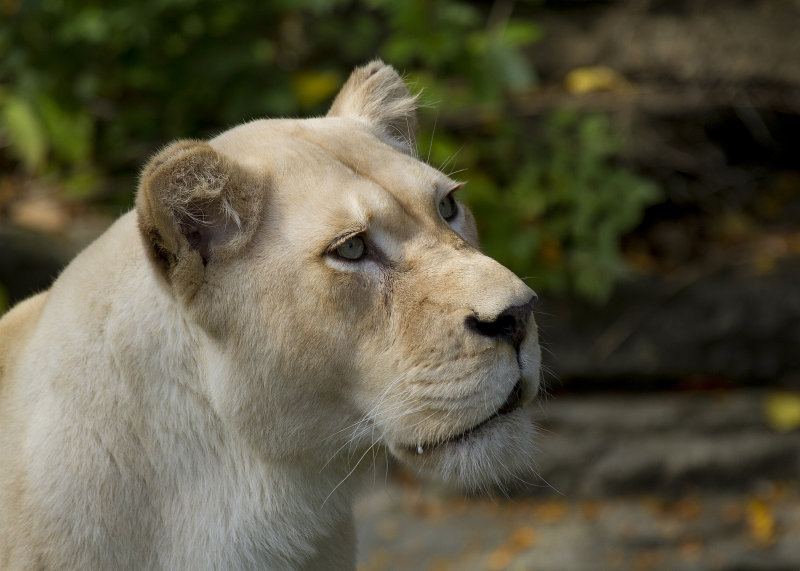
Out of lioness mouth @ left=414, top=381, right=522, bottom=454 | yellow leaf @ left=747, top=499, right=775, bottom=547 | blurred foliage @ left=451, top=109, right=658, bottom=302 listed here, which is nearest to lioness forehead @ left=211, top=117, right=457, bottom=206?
lioness mouth @ left=414, top=381, right=522, bottom=454

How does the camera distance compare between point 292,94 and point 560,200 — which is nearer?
point 292,94

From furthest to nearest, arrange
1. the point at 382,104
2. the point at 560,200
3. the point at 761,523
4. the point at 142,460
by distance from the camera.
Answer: the point at 560,200 < the point at 761,523 < the point at 382,104 < the point at 142,460

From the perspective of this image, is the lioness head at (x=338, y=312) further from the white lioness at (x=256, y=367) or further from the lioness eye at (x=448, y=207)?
the lioness eye at (x=448, y=207)

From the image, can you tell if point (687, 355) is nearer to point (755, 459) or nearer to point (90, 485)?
point (755, 459)

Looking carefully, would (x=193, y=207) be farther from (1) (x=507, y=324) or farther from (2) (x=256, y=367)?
(1) (x=507, y=324)

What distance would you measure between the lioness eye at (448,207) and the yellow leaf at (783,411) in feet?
12.4

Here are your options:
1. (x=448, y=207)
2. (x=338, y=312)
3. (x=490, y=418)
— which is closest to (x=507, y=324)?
(x=490, y=418)

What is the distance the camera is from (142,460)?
2289 mm

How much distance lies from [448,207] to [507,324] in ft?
1.68

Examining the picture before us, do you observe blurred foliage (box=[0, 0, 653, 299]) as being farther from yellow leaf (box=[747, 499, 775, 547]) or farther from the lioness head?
the lioness head

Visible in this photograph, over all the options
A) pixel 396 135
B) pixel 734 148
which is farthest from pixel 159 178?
pixel 734 148

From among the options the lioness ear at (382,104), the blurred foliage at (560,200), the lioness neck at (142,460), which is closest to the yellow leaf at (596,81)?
the blurred foliage at (560,200)

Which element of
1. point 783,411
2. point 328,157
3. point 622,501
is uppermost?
point 328,157

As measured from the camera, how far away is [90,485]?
2252mm
